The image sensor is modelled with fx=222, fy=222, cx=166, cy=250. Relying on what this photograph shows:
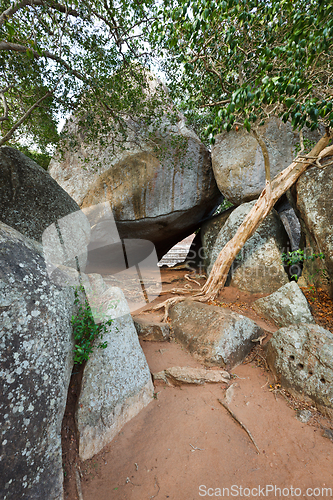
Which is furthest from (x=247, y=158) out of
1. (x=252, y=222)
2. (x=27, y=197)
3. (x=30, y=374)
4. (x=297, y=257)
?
(x=30, y=374)

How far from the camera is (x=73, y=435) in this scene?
8.46 feet

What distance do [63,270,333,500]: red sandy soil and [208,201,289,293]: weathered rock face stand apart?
3444mm

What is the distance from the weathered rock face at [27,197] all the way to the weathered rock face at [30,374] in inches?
94.8

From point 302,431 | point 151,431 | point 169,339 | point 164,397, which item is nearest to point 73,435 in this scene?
point 151,431

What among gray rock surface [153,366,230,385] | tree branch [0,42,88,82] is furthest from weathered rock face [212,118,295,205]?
gray rock surface [153,366,230,385]

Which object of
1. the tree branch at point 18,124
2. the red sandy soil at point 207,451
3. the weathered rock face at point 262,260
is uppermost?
the tree branch at point 18,124

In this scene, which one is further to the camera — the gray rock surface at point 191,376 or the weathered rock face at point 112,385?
the gray rock surface at point 191,376

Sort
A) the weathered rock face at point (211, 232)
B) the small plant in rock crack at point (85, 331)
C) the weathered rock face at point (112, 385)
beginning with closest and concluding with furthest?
1. the weathered rock face at point (112, 385)
2. the small plant in rock crack at point (85, 331)
3. the weathered rock face at point (211, 232)

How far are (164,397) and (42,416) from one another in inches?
70.5

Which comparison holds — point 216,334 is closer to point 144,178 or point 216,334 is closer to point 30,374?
point 30,374

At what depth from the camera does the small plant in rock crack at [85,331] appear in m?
2.84

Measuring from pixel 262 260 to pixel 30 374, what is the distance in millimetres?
6281

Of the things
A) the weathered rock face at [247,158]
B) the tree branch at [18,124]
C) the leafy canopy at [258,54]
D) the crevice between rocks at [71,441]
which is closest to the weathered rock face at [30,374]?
the crevice between rocks at [71,441]

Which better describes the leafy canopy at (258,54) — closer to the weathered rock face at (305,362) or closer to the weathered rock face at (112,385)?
the weathered rock face at (305,362)
